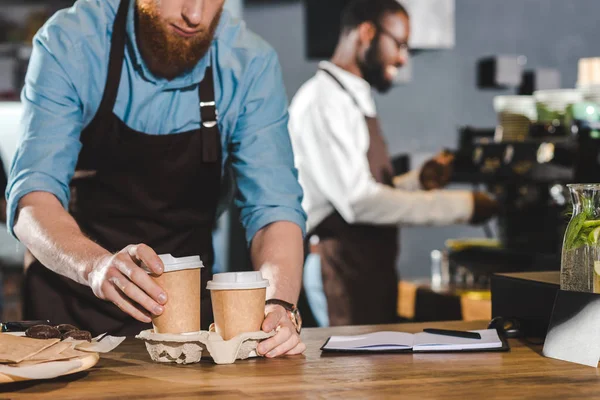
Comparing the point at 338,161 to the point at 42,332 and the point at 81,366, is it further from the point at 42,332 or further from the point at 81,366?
the point at 81,366

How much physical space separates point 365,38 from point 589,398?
282 cm

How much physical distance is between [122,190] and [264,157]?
38 centimetres

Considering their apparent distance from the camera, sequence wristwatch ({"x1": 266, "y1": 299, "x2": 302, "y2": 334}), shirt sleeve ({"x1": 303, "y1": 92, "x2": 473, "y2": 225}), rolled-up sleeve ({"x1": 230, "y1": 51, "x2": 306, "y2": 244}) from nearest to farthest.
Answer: wristwatch ({"x1": 266, "y1": 299, "x2": 302, "y2": 334})
rolled-up sleeve ({"x1": 230, "y1": 51, "x2": 306, "y2": 244})
shirt sleeve ({"x1": 303, "y1": 92, "x2": 473, "y2": 225})

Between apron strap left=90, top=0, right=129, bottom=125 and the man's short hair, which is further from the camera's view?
the man's short hair

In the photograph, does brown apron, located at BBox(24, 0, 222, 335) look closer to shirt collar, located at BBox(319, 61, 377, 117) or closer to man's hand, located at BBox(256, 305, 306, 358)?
man's hand, located at BBox(256, 305, 306, 358)

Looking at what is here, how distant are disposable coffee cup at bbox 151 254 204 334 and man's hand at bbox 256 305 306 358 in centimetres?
12

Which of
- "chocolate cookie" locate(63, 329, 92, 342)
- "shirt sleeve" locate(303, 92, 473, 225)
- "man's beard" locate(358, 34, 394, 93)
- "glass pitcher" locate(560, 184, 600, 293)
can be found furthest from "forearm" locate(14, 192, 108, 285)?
"man's beard" locate(358, 34, 394, 93)

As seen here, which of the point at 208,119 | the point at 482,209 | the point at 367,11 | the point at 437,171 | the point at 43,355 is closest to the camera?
the point at 43,355

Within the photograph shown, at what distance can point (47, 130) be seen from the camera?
1976 mm

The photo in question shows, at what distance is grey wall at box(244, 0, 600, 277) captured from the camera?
4676 millimetres


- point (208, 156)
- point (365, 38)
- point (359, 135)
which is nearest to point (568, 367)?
point (208, 156)

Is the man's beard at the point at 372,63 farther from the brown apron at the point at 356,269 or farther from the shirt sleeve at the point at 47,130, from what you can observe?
the shirt sleeve at the point at 47,130

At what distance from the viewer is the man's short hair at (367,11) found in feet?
12.7

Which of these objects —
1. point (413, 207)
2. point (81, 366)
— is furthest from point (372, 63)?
point (81, 366)
